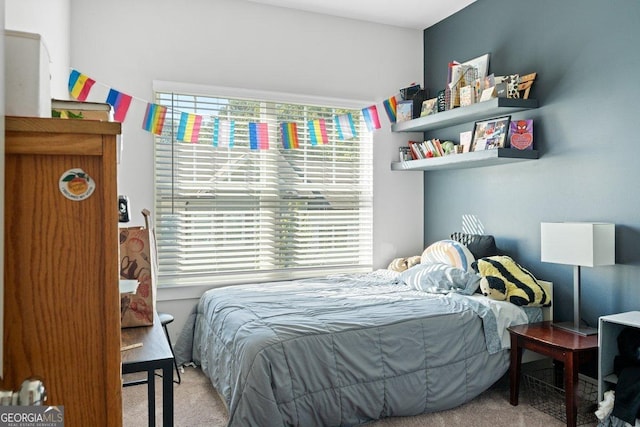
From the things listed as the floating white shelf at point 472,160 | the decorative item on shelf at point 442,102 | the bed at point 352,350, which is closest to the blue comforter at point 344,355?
the bed at point 352,350

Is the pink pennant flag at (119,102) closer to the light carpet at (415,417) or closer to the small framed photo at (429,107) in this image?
the light carpet at (415,417)

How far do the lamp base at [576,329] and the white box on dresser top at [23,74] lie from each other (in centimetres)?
282

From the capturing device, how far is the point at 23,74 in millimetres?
927

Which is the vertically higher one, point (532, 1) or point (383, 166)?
point (532, 1)

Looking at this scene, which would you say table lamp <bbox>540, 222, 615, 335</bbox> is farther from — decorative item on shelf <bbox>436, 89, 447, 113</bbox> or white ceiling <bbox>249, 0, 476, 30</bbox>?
white ceiling <bbox>249, 0, 476, 30</bbox>

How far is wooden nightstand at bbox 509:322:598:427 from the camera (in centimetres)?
240

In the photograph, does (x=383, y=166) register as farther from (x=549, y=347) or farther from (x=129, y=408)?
(x=129, y=408)

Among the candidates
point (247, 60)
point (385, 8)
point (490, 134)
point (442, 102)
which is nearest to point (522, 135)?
point (490, 134)

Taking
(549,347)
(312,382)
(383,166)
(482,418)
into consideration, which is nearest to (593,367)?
(549,347)

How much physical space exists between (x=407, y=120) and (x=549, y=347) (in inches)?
90.7

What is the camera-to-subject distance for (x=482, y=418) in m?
2.60

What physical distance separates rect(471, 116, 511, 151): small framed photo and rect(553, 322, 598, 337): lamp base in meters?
1.24

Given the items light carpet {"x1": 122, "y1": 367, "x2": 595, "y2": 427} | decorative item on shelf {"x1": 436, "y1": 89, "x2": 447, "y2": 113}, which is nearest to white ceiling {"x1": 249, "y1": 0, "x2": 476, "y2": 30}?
decorative item on shelf {"x1": 436, "y1": 89, "x2": 447, "y2": 113}

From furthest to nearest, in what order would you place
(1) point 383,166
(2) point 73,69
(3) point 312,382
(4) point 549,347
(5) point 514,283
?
(1) point 383,166 → (2) point 73,69 → (5) point 514,283 → (4) point 549,347 → (3) point 312,382
